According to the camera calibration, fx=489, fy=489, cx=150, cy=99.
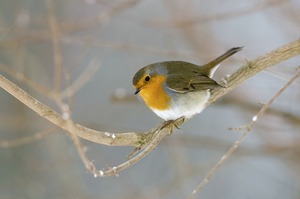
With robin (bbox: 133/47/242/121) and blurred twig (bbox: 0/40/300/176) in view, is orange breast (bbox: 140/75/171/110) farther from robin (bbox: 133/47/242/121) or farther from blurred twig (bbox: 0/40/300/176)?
blurred twig (bbox: 0/40/300/176)

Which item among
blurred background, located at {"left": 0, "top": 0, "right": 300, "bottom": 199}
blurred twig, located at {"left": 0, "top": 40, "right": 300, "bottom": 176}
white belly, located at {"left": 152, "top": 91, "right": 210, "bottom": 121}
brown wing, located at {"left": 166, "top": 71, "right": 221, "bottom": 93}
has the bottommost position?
blurred twig, located at {"left": 0, "top": 40, "right": 300, "bottom": 176}

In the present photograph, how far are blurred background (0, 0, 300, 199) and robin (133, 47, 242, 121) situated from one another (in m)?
0.30

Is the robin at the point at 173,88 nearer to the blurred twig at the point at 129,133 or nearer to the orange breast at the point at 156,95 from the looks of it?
the orange breast at the point at 156,95

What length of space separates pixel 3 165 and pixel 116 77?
8.81 feet

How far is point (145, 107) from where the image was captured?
7695 mm

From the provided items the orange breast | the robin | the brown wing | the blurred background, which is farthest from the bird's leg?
the blurred background

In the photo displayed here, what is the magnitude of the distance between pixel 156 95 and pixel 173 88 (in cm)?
15

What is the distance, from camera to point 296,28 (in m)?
4.79

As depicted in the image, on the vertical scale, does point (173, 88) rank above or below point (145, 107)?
below

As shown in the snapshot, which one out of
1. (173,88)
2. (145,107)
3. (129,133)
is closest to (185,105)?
(173,88)

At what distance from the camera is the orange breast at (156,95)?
362cm

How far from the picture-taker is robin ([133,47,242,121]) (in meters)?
3.58

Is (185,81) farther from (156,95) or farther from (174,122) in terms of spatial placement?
(174,122)

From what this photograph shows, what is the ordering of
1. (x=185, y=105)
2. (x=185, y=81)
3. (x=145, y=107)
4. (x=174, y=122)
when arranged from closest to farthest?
(x=174, y=122) < (x=185, y=105) < (x=185, y=81) < (x=145, y=107)
